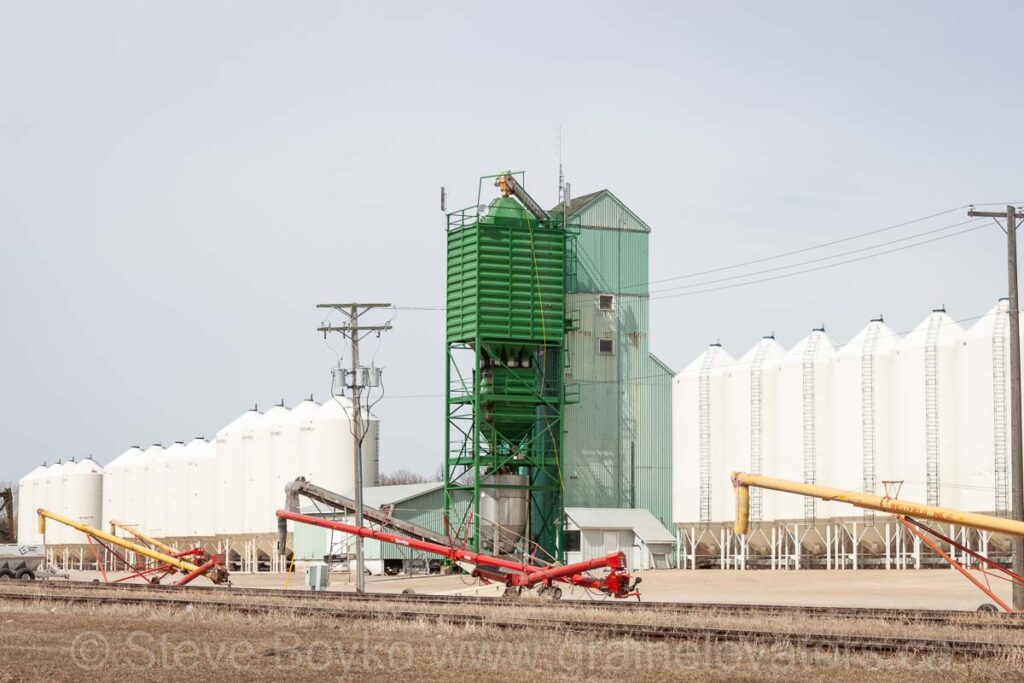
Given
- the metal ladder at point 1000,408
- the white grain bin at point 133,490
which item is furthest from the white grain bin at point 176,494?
the metal ladder at point 1000,408

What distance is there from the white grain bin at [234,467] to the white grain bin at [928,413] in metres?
46.1

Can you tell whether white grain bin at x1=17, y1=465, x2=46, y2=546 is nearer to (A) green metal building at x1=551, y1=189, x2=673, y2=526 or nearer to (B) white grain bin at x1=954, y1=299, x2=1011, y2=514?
(A) green metal building at x1=551, y1=189, x2=673, y2=526

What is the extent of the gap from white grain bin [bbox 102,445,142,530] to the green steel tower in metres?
55.5

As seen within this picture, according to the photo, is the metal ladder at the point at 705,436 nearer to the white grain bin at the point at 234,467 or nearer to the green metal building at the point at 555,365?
the green metal building at the point at 555,365

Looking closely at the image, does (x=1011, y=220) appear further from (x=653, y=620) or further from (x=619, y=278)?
(x=619, y=278)

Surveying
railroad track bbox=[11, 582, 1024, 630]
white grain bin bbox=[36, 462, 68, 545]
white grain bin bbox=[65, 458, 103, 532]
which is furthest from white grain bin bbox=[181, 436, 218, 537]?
railroad track bbox=[11, 582, 1024, 630]

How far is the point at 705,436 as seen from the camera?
6881 cm

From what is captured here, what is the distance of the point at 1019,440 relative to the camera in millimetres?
34531

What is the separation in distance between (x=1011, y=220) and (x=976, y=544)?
77.7 feet

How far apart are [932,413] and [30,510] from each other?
315 ft

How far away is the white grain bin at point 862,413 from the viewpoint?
2386 inches

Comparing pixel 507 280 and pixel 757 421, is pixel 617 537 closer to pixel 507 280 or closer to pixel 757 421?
pixel 757 421

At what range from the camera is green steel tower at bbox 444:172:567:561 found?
6353cm

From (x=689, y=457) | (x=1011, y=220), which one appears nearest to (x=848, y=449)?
(x=689, y=457)
